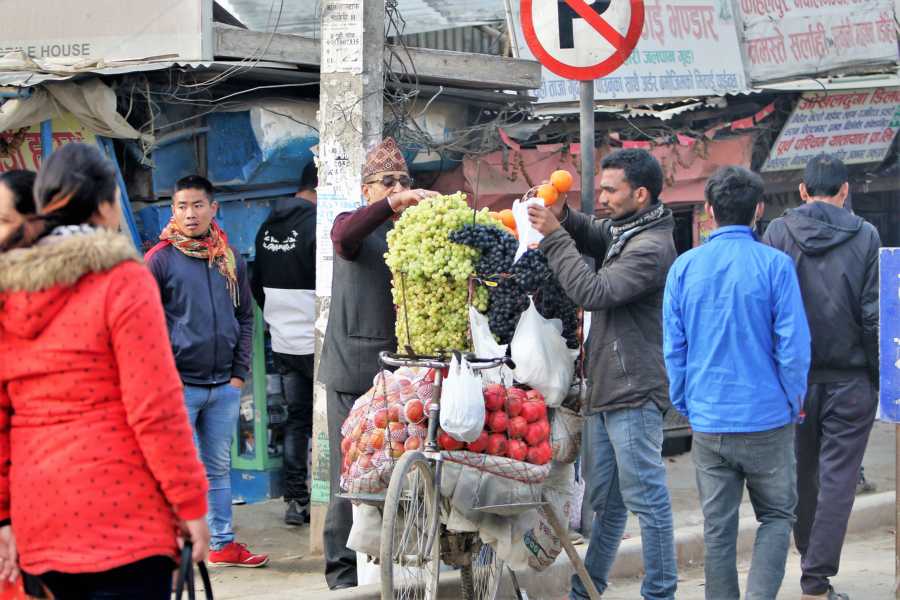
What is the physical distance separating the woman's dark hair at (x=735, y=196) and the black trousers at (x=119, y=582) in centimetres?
277

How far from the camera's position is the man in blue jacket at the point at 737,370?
4832 millimetres

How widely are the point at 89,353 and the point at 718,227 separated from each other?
9.27 feet

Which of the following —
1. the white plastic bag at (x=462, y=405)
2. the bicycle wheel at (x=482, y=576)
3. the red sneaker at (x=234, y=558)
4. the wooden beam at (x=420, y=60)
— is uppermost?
the wooden beam at (x=420, y=60)

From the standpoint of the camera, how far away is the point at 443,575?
5.79 metres

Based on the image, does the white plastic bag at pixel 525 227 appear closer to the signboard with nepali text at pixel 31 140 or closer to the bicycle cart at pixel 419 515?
the bicycle cart at pixel 419 515

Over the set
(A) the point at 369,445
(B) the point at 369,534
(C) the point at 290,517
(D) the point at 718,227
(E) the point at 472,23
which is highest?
(E) the point at 472,23

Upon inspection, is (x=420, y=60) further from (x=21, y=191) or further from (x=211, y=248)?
(x=21, y=191)

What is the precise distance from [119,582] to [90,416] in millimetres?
424

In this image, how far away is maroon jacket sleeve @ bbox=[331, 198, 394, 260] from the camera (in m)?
5.38

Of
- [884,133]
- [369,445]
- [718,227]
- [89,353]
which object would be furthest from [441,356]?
[884,133]

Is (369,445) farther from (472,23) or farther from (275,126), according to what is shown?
(472,23)

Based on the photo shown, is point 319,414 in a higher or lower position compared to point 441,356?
lower

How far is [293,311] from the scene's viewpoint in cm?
786

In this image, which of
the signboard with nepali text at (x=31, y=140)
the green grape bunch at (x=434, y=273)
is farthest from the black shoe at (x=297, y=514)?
the green grape bunch at (x=434, y=273)
